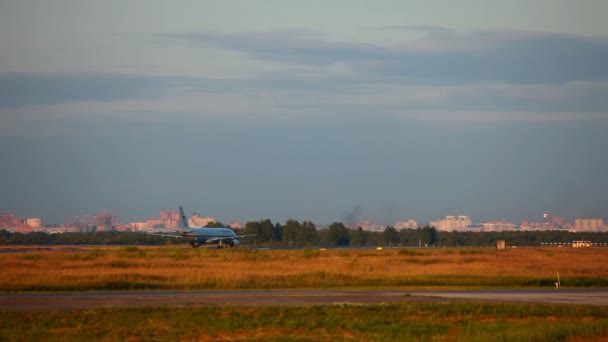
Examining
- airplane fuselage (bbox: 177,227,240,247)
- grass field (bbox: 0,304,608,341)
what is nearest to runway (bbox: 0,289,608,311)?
grass field (bbox: 0,304,608,341)

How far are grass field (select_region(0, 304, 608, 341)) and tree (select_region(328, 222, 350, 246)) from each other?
135226mm

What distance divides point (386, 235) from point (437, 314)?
140 m

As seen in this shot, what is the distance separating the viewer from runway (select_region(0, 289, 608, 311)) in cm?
3353

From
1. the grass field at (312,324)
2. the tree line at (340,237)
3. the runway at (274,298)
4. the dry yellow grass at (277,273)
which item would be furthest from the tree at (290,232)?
the grass field at (312,324)

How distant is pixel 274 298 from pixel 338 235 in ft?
429

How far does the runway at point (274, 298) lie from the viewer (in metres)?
33.5

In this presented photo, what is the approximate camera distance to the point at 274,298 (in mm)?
36625

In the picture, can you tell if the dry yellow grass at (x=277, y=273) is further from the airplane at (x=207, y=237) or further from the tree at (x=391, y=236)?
the tree at (x=391, y=236)

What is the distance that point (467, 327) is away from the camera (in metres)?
26.6

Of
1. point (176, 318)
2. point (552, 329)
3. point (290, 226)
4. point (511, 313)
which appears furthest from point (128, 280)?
point (290, 226)

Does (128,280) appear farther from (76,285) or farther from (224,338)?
(224,338)

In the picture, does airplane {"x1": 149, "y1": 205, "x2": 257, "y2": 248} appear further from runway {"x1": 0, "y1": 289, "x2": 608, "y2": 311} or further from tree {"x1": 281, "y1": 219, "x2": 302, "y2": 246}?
runway {"x1": 0, "y1": 289, "x2": 608, "y2": 311}

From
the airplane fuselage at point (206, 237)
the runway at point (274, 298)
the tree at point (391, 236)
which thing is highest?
the tree at point (391, 236)

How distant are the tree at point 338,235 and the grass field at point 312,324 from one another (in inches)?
5324
